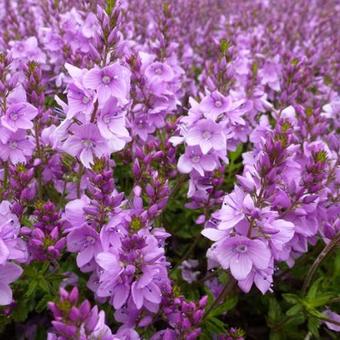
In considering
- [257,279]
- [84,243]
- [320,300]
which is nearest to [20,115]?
[84,243]

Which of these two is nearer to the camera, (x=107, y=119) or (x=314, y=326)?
(x=107, y=119)

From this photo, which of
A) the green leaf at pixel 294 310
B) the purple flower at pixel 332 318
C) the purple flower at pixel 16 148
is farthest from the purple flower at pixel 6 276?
the purple flower at pixel 332 318

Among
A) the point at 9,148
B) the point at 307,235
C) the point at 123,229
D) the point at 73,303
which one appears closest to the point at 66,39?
the point at 9,148

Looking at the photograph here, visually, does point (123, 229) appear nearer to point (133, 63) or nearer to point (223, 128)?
point (223, 128)

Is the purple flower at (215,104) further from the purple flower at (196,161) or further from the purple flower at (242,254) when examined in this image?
the purple flower at (242,254)

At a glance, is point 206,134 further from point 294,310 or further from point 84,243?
point 294,310

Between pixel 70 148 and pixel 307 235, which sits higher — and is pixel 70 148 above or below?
above
